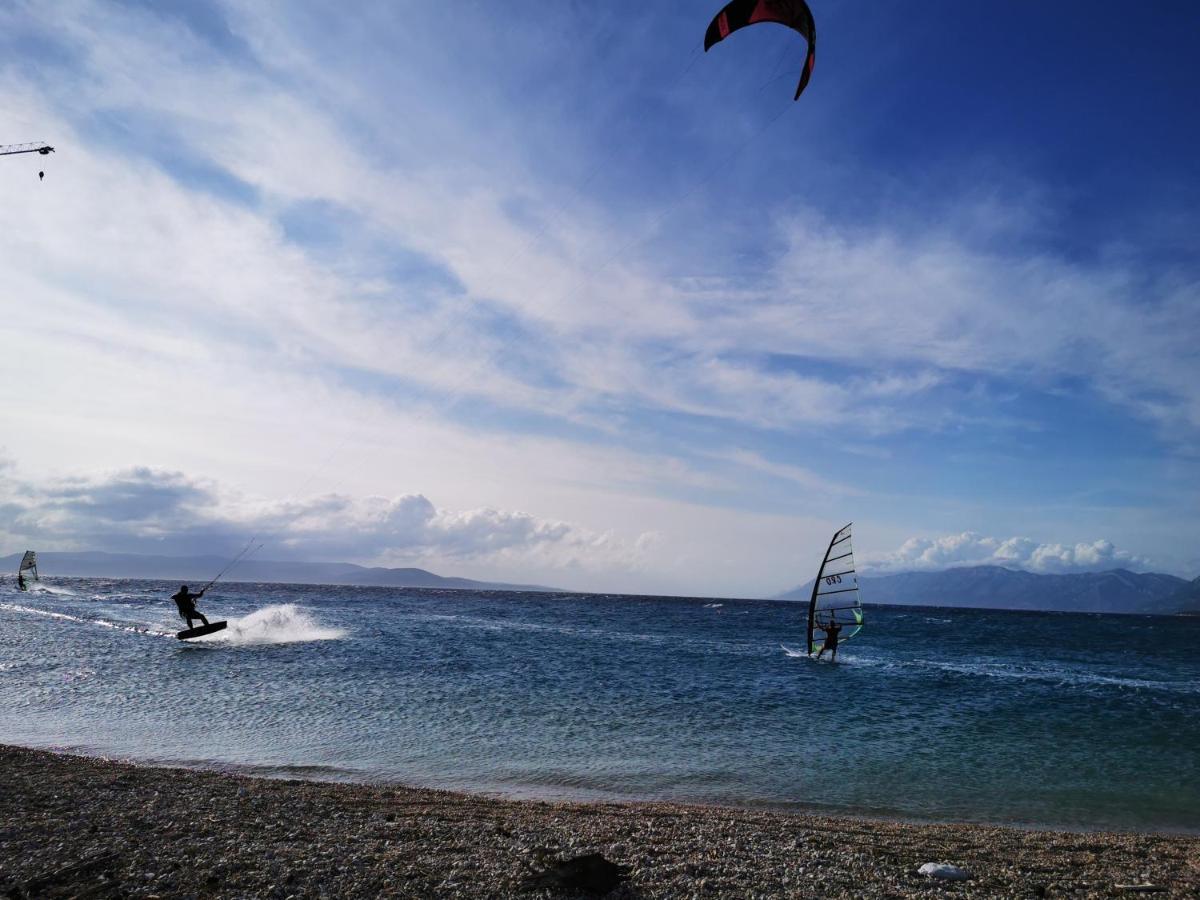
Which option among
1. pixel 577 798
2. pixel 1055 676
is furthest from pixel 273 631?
pixel 1055 676

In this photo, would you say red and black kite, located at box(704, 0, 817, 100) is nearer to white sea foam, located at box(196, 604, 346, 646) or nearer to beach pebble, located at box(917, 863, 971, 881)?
beach pebble, located at box(917, 863, 971, 881)

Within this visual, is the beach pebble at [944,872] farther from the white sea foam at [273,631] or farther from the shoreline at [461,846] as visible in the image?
the white sea foam at [273,631]

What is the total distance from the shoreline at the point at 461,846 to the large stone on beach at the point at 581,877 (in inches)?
5.2

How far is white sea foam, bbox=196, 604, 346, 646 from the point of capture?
3447 centimetres

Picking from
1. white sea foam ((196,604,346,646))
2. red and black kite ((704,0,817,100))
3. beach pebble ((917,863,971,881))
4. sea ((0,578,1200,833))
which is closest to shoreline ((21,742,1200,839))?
sea ((0,578,1200,833))

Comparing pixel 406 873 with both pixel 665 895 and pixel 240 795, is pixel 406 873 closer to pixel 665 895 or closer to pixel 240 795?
pixel 665 895

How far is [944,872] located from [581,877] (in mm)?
4229

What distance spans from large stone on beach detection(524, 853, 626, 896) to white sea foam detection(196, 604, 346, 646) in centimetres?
3070

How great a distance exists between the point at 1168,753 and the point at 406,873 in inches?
746

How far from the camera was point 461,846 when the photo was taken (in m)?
7.87

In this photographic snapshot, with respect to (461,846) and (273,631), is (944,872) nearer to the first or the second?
(461,846)

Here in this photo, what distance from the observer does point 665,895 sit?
659 centimetres

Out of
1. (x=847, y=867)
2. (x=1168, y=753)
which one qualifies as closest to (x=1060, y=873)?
(x=847, y=867)

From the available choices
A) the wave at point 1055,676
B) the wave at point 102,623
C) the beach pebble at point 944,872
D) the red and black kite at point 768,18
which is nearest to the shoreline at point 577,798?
the beach pebble at point 944,872
